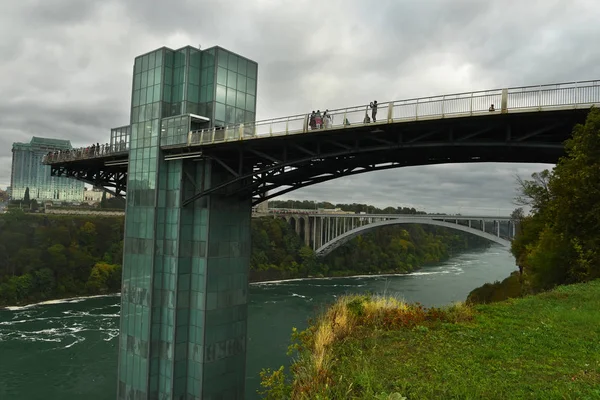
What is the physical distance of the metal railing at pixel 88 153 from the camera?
70.7 feet

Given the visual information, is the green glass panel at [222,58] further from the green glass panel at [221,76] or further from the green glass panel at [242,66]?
the green glass panel at [242,66]

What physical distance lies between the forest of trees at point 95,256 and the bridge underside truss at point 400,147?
37.7m

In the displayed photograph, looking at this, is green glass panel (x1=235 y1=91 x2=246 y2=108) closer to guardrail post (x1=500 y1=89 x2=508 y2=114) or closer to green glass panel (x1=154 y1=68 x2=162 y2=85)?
green glass panel (x1=154 y1=68 x2=162 y2=85)

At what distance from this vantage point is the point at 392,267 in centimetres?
7331

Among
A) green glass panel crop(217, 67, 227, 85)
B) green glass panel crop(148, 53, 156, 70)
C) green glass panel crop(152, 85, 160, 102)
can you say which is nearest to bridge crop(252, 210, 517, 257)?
green glass panel crop(217, 67, 227, 85)

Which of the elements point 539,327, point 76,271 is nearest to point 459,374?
point 539,327

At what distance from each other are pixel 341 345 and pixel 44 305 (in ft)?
147

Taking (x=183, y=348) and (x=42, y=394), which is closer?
(x=183, y=348)

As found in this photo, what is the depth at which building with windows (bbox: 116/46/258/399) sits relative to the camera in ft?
55.0

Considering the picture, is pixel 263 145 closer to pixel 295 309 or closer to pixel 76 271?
pixel 295 309

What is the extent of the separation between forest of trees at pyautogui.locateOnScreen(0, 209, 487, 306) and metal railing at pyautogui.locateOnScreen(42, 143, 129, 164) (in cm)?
2243

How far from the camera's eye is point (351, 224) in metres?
68.7

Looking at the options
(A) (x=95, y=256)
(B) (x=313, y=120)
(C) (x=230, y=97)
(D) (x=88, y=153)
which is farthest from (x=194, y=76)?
(A) (x=95, y=256)

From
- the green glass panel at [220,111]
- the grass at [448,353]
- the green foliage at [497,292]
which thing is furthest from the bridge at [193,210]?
the green foliage at [497,292]
